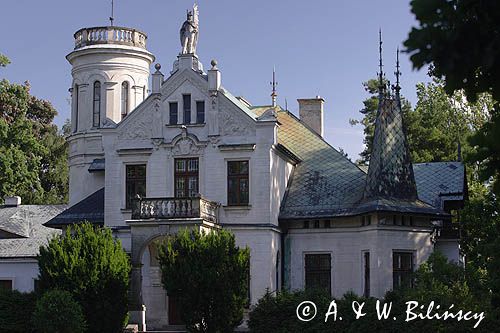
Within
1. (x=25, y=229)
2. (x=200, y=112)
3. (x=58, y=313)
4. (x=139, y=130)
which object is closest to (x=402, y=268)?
(x=200, y=112)

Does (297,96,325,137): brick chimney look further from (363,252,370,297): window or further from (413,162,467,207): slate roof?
(363,252,370,297): window

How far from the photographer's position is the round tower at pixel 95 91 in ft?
121

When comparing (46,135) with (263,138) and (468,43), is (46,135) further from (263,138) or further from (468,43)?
(468,43)

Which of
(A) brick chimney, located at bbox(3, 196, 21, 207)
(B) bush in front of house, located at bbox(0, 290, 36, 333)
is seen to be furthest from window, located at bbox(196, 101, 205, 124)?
(A) brick chimney, located at bbox(3, 196, 21, 207)

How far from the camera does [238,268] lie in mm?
25234

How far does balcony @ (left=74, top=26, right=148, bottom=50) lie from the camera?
37.5m

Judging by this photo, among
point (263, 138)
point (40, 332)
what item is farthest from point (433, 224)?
point (40, 332)

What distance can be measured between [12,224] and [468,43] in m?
33.6

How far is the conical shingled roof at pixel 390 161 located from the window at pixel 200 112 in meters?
6.18

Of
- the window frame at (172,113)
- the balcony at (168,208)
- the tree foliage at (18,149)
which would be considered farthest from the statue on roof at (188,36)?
the tree foliage at (18,149)

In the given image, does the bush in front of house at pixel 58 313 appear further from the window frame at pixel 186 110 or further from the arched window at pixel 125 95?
the arched window at pixel 125 95

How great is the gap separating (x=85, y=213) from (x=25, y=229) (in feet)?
22.5

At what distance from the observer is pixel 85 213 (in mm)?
33469

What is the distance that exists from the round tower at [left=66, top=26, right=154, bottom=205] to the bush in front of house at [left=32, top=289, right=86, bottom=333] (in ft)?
38.8
